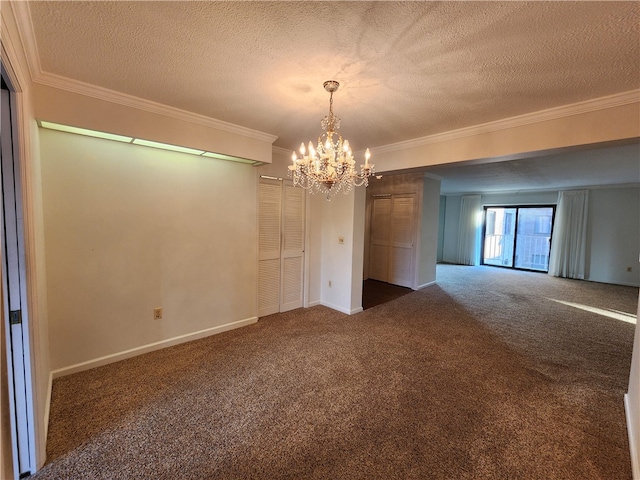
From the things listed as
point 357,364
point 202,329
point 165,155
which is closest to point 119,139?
point 165,155

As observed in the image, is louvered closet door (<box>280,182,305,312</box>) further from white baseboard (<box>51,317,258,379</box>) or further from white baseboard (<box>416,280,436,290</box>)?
white baseboard (<box>416,280,436,290</box>)

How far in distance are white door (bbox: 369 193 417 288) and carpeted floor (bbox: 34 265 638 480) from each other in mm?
2390

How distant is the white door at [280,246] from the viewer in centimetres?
391

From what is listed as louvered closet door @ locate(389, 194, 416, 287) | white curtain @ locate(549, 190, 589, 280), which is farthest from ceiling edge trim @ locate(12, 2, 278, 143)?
white curtain @ locate(549, 190, 589, 280)

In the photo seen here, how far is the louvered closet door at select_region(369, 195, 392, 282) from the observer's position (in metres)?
6.34

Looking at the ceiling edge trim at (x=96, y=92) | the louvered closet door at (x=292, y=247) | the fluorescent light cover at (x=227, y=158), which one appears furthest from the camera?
the louvered closet door at (x=292, y=247)

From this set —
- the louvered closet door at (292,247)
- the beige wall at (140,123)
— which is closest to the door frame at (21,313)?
the beige wall at (140,123)

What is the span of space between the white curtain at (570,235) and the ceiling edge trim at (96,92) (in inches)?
309

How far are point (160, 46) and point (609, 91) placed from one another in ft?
10.1

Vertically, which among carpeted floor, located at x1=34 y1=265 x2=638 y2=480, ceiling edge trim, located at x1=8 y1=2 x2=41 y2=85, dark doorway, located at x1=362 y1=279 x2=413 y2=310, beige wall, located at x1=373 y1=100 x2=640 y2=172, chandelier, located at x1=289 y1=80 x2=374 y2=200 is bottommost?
carpeted floor, located at x1=34 y1=265 x2=638 y2=480

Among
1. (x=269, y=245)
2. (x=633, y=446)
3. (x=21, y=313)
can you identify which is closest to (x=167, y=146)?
(x=269, y=245)

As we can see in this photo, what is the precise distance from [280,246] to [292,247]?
0.75 feet

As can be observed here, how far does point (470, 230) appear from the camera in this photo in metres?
8.94

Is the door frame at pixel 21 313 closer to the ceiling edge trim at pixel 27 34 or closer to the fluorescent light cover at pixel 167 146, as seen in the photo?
the ceiling edge trim at pixel 27 34
